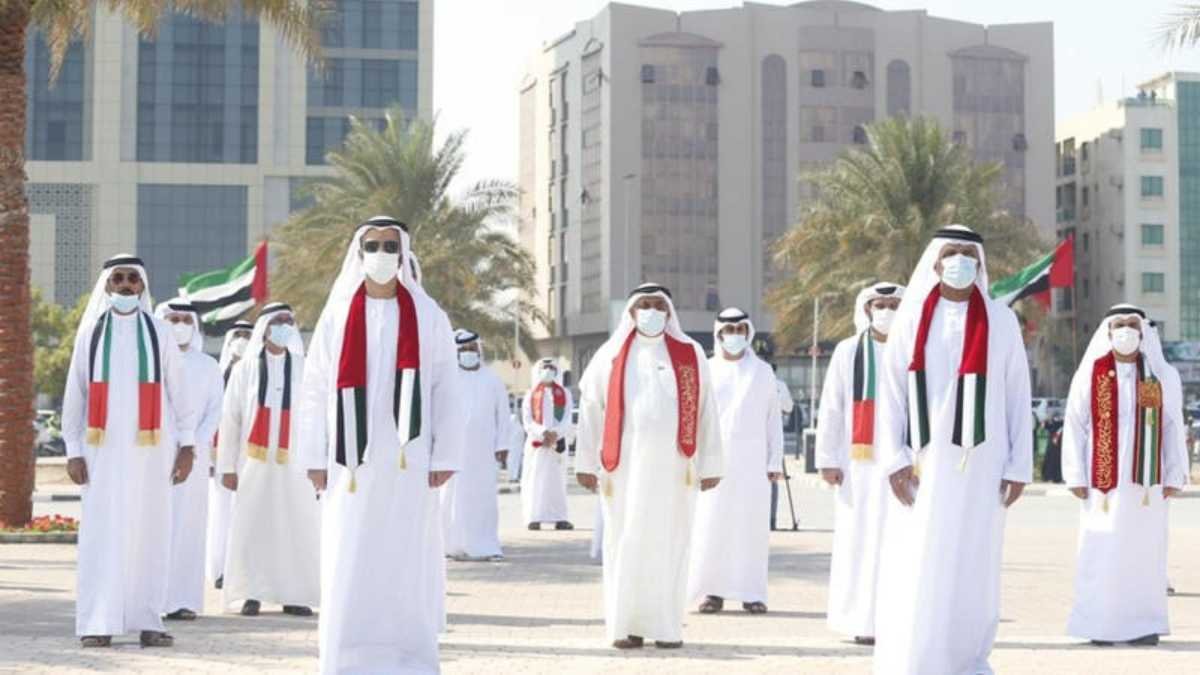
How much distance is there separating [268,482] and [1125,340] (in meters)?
5.77

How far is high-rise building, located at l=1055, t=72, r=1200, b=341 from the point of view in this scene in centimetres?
10188

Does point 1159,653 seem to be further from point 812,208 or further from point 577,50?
point 577,50

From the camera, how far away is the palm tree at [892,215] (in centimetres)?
4706

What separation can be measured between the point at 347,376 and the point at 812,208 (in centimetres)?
4019

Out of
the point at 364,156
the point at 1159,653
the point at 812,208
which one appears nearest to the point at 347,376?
the point at 1159,653

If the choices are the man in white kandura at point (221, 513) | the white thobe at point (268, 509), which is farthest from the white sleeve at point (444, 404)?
the man in white kandura at point (221, 513)

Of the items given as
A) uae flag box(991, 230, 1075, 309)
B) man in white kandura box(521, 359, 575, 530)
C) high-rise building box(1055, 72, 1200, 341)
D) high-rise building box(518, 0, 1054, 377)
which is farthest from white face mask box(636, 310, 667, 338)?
high-rise building box(1055, 72, 1200, 341)

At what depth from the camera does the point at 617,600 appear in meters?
11.8

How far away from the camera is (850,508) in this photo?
13109mm

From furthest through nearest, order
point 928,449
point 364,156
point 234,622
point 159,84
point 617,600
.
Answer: point 159,84 → point 364,156 → point 234,622 → point 617,600 → point 928,449

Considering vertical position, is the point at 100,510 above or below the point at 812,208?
below

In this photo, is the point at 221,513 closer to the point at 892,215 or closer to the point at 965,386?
the point at 965,386

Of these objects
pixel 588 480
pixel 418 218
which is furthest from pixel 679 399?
pixel 418 218

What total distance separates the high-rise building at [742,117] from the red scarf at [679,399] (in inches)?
3118
